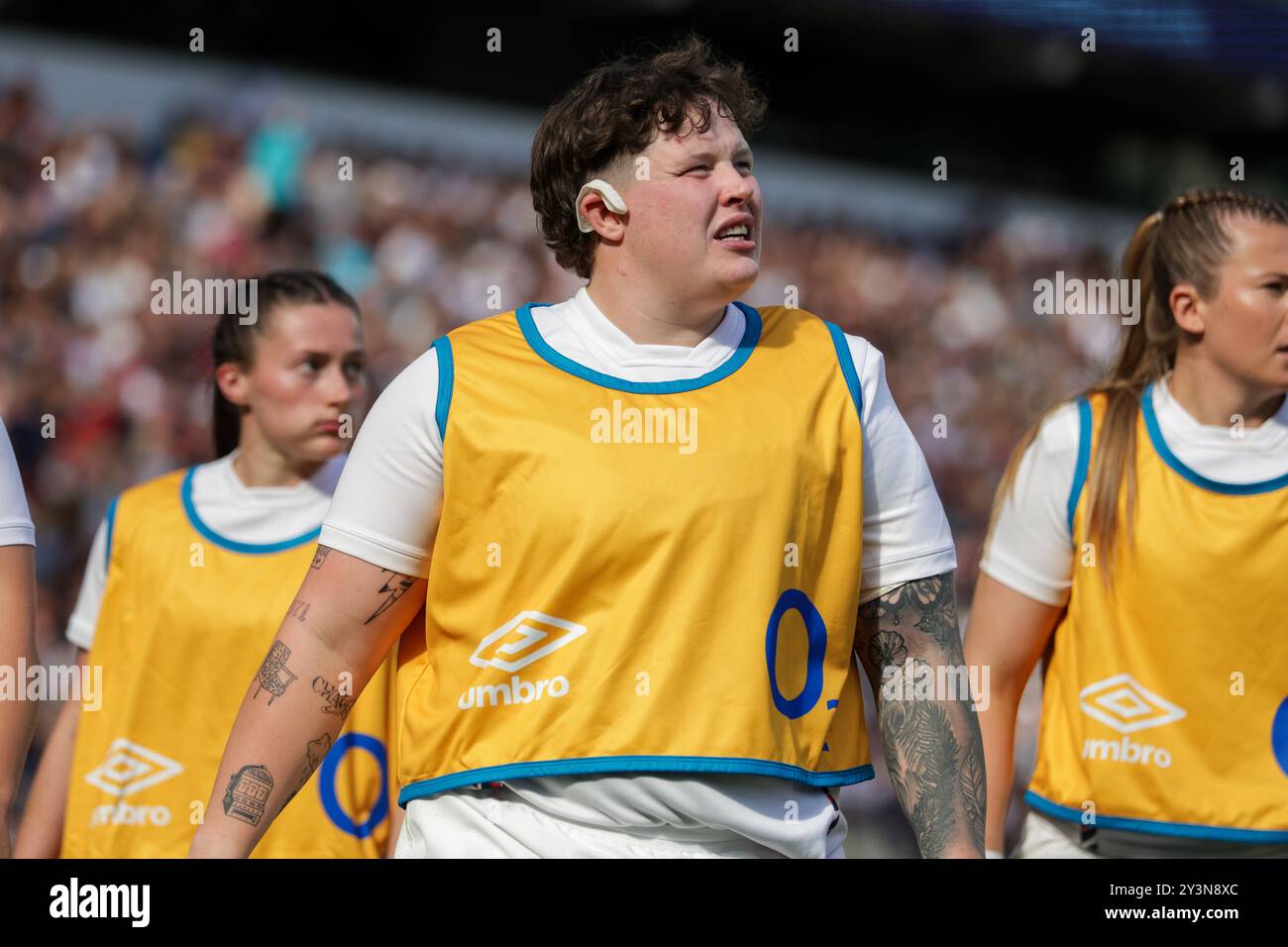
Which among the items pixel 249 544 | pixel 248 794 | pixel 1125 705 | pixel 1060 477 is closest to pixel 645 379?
pixel 248 794

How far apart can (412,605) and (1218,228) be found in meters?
2.10

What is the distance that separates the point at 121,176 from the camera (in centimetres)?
902

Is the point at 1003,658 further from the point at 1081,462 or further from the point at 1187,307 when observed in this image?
the point at 1187,307

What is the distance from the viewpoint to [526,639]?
8.09 ft

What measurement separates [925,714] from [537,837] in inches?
24.7

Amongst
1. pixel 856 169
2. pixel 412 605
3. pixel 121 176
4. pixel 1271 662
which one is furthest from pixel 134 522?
pixel 856 169

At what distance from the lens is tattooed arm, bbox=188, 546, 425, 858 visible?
8.27 ft

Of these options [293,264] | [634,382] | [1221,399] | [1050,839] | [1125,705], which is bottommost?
[1050,839]

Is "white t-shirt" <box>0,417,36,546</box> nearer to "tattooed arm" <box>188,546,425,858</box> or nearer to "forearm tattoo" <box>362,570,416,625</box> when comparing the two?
"tattooed arm" <box>188,546,425,858</box>

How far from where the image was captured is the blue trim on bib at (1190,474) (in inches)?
136

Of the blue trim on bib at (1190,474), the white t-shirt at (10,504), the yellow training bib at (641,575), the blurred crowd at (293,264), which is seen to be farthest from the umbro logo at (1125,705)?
the blurred crowd at (293,264)

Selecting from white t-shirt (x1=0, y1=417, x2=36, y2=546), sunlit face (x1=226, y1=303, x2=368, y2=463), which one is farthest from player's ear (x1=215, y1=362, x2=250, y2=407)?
white t-shirt (x1=0, y1=417, x2=36, y2=546)

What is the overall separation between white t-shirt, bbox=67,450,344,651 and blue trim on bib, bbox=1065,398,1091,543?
176 centimetres

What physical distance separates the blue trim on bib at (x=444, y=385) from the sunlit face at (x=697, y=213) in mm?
342
